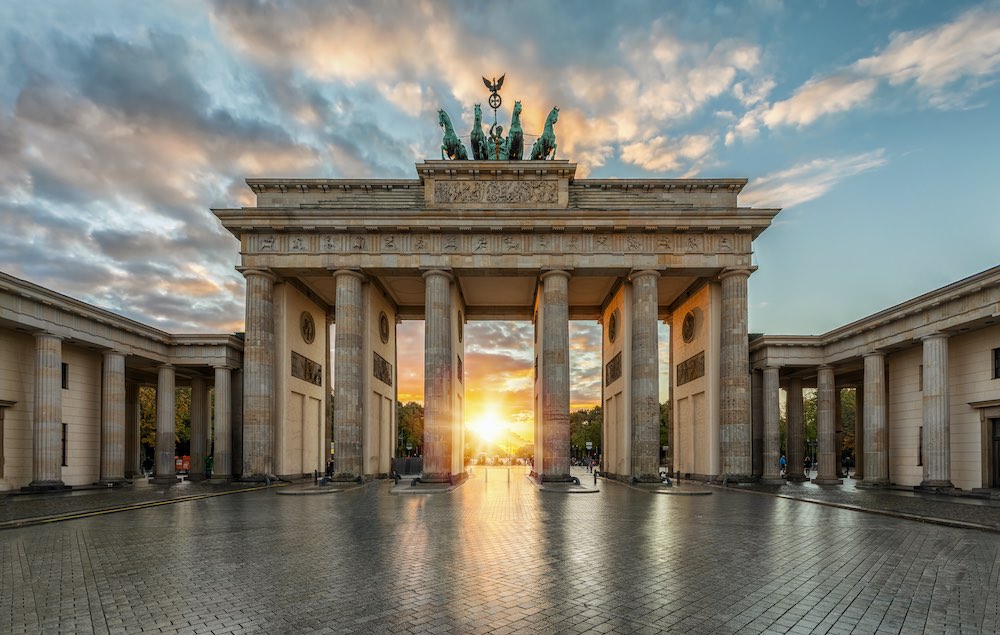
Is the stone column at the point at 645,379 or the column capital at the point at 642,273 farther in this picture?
the column capital at the point at 642,273

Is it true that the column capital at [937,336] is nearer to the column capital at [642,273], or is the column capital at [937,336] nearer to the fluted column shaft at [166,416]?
the column capital at [642,273]

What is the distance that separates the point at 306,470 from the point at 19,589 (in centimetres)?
2982

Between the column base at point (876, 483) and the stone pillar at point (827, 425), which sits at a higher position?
the stone pillar at point (827, 425)

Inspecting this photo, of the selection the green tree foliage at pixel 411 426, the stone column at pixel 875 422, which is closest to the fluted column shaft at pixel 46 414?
the stone column at pixel 875 422

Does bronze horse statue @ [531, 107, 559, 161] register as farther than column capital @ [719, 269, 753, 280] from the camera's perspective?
Yes

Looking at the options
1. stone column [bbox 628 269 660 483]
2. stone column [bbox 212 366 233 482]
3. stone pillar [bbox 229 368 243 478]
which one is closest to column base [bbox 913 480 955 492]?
stone column [bbox 628 269 660 483]

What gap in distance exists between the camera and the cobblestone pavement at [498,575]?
7.24 m

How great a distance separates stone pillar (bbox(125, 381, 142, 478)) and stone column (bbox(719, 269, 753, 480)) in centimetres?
3688

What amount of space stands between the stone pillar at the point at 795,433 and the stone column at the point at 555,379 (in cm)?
1579

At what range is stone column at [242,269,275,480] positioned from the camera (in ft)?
105

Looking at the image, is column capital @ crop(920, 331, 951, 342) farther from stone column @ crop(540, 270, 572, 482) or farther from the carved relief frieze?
the carved relief frieze

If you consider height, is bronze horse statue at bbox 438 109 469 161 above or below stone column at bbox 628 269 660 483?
above

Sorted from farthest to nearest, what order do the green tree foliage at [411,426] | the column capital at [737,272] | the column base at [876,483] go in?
the green tree foliage at [411,426] < the column capital at [737,272] < the column base at [876,483]

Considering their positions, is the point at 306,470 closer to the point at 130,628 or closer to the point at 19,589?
the point at 19,589
